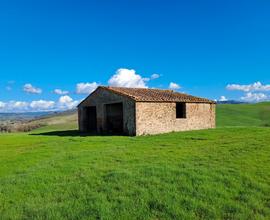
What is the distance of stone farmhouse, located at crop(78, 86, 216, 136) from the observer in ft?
82.3

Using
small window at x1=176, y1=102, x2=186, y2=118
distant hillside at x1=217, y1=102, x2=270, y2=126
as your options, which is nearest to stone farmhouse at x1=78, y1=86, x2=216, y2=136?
small window at x1=176, y1=102, x2=186, y2=118

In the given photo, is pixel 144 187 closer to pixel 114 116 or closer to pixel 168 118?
Result: pixel 168 118

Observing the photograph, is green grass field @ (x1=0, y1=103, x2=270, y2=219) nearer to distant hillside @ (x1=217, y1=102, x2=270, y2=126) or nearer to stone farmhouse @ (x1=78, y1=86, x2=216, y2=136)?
stone farmhouse @ (x1=78, y1=86, x2=216, y2=136)

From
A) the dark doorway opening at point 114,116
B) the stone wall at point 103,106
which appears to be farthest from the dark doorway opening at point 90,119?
the dark doorway opening at point 114,116

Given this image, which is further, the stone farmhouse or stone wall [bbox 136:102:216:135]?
the stone farmhouse

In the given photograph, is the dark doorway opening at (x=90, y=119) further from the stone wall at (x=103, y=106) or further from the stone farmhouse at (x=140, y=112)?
the stone wall at (x=103, y=106)

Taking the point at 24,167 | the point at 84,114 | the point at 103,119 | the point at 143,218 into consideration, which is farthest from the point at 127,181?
the point at 84,114

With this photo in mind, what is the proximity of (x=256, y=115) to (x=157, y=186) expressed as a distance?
204ft

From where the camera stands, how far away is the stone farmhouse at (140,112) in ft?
82.3

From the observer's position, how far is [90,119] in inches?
1316

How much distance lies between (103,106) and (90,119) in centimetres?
464

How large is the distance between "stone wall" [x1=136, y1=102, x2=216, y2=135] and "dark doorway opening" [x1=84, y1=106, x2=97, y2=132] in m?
9.49

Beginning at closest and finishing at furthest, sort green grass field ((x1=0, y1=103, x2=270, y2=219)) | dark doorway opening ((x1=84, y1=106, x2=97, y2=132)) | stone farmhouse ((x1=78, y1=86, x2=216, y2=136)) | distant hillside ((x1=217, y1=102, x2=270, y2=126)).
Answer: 1. green grass field ((x1=0, y1=103, x2=270, y2=219))
2. stone farmhouse ((x1=78, y1=86, x2=216, y2=136))
3. dark doorway opening ((x1=84, y1=106, x2=97, y2=132))
4. distant hillside ((x1=217, y1=102, x2=270, y2=126))

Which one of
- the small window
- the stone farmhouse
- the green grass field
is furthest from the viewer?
the small window
